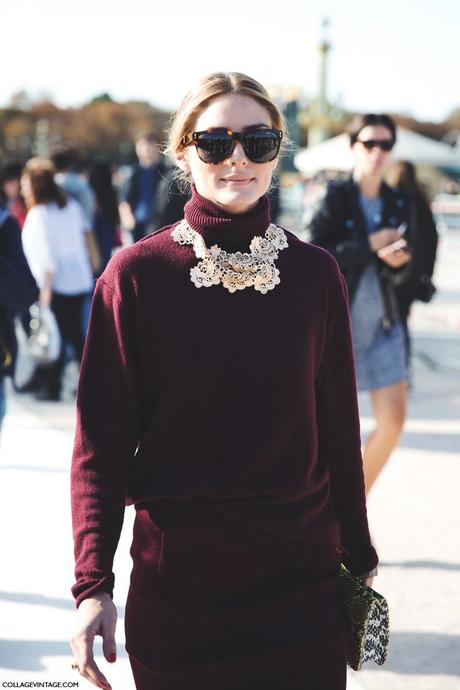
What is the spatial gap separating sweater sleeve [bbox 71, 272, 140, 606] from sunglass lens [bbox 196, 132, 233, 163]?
1.12 ft

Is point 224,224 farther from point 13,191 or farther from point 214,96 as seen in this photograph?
point 13,191

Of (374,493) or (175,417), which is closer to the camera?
(175,417)

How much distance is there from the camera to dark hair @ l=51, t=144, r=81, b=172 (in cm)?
859

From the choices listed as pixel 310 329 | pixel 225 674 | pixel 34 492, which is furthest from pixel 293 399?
pixel 34 492

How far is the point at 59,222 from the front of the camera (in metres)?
7.15

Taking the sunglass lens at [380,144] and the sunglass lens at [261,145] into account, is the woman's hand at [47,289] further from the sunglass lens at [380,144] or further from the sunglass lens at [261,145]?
the sunglass lens at [261,145]

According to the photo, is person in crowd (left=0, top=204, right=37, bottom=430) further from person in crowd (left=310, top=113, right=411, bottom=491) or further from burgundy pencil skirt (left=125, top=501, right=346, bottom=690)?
burgundy pencil skirt (left=125, top=501, right=346, bottom=690)

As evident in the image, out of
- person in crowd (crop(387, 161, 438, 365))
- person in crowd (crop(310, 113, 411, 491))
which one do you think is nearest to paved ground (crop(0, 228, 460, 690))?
person in crowd (crop(310, 113, 411, 491))

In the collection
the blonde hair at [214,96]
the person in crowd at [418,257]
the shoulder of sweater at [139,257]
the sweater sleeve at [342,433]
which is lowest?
the person in crowd at [418,257]

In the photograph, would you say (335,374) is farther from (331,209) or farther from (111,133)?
(111,133)

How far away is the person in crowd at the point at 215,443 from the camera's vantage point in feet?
6.04

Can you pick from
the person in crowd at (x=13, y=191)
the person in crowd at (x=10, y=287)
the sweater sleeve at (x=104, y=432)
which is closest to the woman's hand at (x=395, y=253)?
the person in crowd at (x=10, y=287)

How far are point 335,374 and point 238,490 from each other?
1.26ft

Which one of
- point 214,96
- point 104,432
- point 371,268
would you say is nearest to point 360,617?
point 104,432
